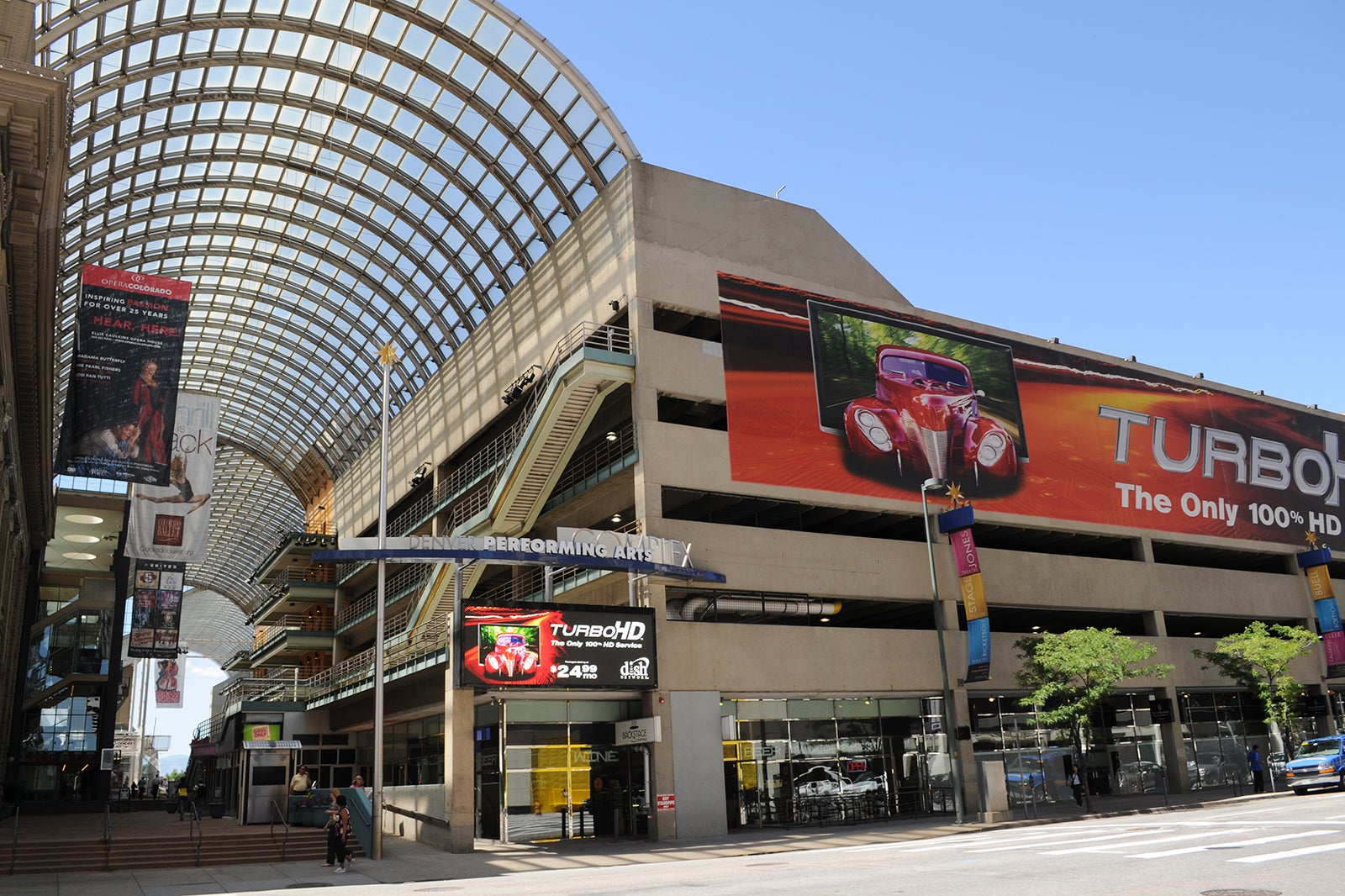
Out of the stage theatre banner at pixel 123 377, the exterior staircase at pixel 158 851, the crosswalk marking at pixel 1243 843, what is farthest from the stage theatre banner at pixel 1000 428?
the crosswalk marking at pixel 1243 843

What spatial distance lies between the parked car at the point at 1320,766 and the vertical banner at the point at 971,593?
9.68 m

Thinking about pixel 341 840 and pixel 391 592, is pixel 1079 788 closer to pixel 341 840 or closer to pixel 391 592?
pixel 341 840

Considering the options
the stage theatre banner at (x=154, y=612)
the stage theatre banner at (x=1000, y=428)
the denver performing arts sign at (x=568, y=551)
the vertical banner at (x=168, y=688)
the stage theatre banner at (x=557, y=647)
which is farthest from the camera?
the vertical banner at (x=168, y=688)

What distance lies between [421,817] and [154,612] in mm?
32180

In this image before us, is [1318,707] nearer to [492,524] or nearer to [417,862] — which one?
[492,524]

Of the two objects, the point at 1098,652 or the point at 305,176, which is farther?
the point at 305,176

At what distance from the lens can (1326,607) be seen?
4784 centimetres

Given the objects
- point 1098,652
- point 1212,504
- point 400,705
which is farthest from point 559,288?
point 1212,504

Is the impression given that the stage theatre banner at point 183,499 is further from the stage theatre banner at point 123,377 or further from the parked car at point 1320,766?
the parked car at point 1320,766

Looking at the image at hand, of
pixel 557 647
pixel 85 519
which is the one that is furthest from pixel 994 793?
pixel 85 519

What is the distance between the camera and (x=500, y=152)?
41.2 meters

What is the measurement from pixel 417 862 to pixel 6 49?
1979 centimetres

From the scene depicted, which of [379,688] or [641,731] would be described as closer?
[379,688]

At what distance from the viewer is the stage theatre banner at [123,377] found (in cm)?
2538
